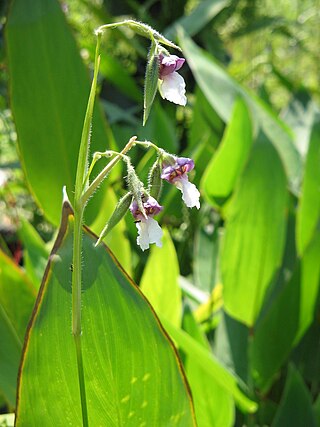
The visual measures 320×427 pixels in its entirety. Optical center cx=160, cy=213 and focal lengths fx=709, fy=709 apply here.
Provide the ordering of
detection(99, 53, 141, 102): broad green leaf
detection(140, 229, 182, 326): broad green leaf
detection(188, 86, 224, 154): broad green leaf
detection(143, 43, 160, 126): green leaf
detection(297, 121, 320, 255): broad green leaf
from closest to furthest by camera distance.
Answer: detection(143, 43, 160, 126): green leaf < detection(140, 229, 182, 326): broad green leaf < detection(297, 121, 320, 255): broad green leaf < detection(188, 86, 224, 154): broad green leaf < detection(99, 53, 141, 102): broad green leaf

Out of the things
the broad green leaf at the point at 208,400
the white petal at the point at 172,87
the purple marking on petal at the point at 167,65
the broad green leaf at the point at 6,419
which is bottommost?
the broad green leaf at the point at 208,400

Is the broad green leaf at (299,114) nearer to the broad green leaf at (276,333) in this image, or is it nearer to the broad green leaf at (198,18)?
the broad green leaf at (198,18)

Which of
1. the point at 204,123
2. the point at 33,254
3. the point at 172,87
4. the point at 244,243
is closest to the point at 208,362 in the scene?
the point at 244,243

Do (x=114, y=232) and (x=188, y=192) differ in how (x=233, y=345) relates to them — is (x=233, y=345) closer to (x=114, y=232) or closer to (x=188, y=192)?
(x=114, y=232)

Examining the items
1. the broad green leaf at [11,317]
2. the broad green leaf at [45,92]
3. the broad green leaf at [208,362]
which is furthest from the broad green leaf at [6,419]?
the broad green leaf at [45,92]

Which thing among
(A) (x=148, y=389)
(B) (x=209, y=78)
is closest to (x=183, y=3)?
(B) (x=209, y=78)

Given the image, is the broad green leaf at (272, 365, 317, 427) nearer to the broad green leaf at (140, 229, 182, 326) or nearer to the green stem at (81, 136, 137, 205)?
the broad green leaf at (140, 229, 182, 326)

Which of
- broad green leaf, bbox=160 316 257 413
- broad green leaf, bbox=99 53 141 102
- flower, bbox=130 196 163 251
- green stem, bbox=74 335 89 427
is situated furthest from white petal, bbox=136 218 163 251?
broad green leaf, bbox=99 53 141 102

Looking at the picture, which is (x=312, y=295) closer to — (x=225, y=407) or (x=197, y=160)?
(x=225, y=407)
